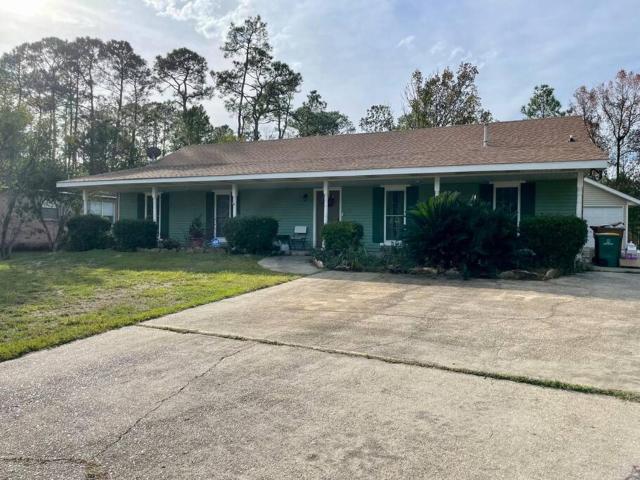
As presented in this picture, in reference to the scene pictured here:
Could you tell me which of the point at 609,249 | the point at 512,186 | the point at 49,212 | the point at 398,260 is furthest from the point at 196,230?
the point at 609,249

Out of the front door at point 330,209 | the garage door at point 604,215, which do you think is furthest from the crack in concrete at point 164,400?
the garage door at point 604,215

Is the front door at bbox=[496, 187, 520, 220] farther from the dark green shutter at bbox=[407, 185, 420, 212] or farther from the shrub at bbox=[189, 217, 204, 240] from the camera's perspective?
the shrub at bbox=[189, 217, 204, 240]

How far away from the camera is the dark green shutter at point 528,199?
42.1 ft

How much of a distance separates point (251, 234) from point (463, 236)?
253 inches

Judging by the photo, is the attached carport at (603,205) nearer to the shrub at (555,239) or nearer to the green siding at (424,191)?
the green siding at (424,191)

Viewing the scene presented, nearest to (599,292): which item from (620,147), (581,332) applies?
(581,332)

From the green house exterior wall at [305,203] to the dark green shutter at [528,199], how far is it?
0.30 ft

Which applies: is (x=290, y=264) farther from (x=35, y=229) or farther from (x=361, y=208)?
(x=35, y=229)

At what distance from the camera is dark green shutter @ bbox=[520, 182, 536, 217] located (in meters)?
12.8

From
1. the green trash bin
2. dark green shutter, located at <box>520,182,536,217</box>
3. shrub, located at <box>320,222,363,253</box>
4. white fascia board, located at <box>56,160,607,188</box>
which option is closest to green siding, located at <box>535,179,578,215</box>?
dark green shutter, located at <box>520,182,536,217</box>

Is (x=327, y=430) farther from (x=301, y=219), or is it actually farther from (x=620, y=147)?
(x=620, y=147)

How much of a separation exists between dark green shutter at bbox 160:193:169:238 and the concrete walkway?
6504mm

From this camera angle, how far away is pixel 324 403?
10.7 ft

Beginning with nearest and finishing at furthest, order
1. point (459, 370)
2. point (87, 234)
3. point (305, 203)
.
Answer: point (459, 370) < point (305, 203) < point (87, 234)
